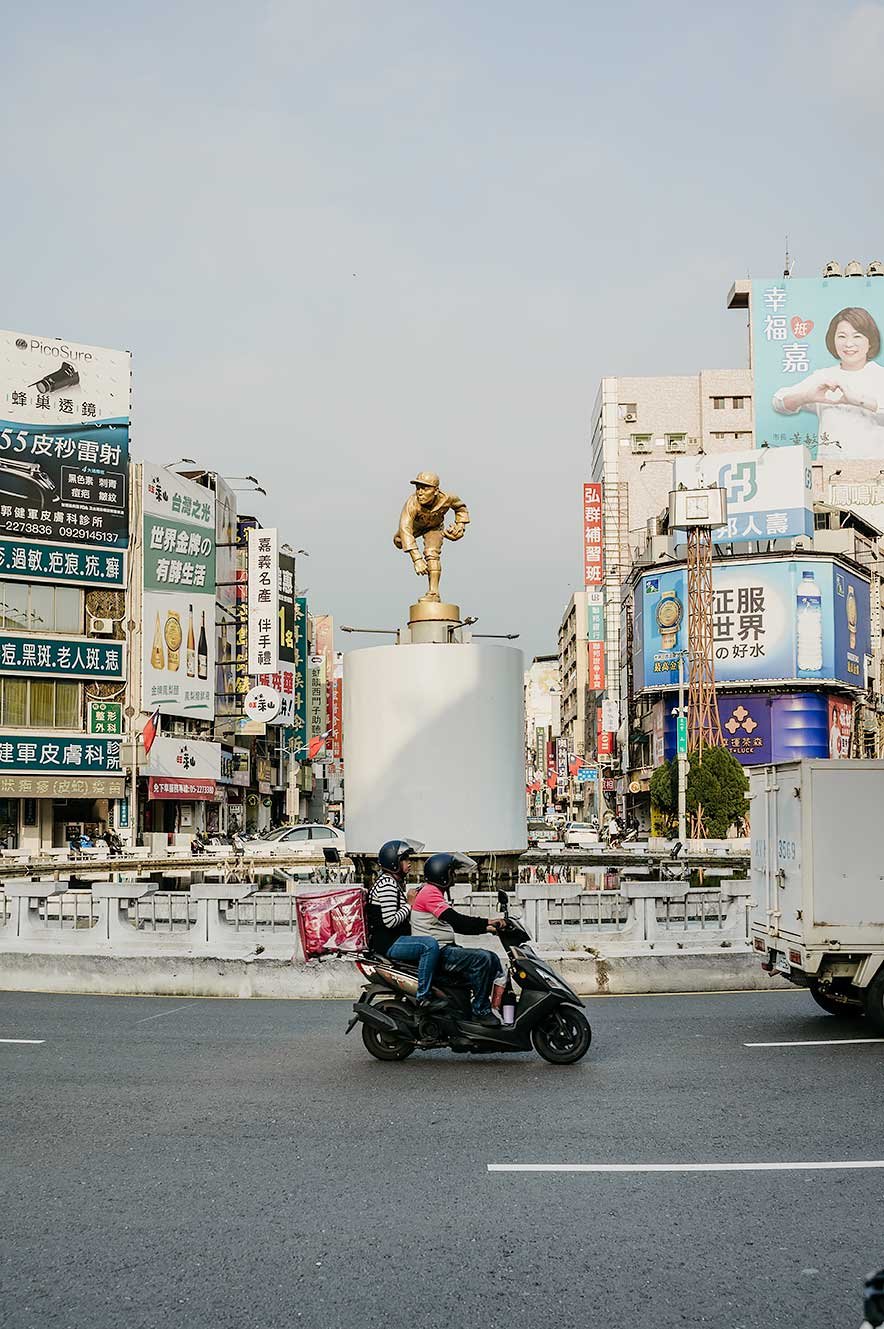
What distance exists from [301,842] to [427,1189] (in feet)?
117

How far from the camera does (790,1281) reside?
216 inches

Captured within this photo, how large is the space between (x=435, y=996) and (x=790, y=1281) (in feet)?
16.6

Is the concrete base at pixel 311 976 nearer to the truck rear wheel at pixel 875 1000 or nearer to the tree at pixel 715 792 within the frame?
the truck rear wheel at pixel 875 1000

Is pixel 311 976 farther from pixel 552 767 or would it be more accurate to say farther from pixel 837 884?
pixel 552 767

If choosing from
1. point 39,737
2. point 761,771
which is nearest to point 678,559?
point 39,737

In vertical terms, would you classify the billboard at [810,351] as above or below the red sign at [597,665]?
above

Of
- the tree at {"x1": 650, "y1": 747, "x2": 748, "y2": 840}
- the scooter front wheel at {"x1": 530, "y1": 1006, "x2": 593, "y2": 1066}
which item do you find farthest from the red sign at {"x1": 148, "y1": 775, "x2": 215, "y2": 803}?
the scooter front wheel at {"x1": 530, "y1": 1006, "x2": 593, "y2": 1066}

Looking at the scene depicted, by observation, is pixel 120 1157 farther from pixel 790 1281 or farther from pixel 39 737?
pixel 39 737

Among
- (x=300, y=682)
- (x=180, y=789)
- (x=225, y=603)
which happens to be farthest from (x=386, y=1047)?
(x=300, y=682)

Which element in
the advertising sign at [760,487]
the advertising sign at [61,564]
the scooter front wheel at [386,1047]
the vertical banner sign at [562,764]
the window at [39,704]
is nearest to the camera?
the scooter front wheel at [386,1047]

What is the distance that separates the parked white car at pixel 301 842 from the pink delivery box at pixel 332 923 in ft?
88.4

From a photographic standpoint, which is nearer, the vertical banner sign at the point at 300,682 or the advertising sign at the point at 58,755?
the advertising sign at the point at 58,755

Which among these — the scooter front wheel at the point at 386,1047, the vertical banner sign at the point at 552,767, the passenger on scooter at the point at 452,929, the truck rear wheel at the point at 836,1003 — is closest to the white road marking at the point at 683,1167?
the passenger on scooter at the point at 452,929

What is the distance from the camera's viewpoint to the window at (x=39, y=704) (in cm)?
5803
